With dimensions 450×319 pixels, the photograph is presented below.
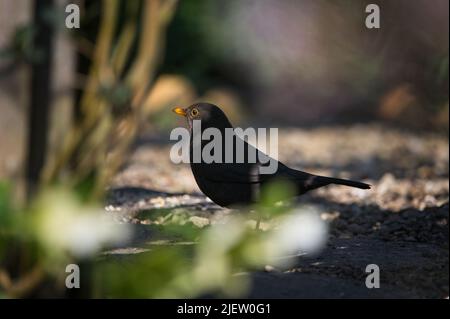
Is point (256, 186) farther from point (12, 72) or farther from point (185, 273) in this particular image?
point (185, 273)

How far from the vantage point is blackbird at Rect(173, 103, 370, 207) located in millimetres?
2365

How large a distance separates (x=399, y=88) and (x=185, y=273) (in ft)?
19.8

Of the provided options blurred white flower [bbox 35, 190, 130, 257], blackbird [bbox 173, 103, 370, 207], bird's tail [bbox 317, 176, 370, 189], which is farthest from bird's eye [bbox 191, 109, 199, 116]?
blurred white flower [bbox 35, 190, 130, 257]

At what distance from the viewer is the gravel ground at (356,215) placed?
1891 mm

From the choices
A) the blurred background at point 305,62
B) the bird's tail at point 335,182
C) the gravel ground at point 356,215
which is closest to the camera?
the gravel ground at point 356,215

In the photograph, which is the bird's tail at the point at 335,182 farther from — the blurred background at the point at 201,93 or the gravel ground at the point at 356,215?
the blurred background at the point at 201,93

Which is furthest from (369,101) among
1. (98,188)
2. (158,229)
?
(98,188)

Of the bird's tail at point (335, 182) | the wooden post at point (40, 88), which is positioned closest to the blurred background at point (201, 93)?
the wooden post at point (40, 88)

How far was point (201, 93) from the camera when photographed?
25.9 feet

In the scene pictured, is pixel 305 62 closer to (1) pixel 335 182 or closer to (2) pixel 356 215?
(2) pixel 356 215

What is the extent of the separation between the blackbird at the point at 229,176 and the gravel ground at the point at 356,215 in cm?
6

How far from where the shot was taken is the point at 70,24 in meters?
2.35

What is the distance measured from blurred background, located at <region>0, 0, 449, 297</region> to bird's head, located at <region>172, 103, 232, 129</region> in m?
0.25

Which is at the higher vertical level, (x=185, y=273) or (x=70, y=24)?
(x=70, y=24)
